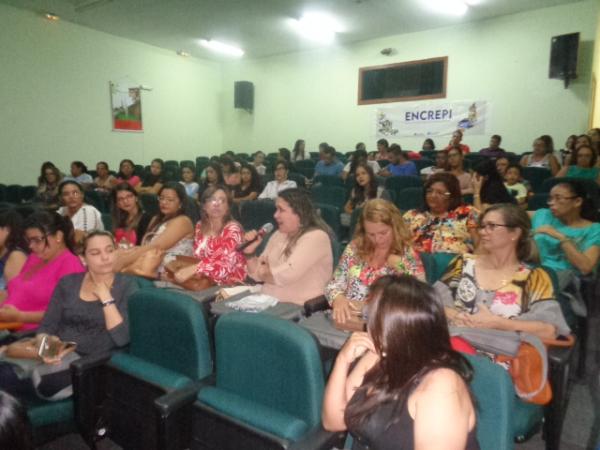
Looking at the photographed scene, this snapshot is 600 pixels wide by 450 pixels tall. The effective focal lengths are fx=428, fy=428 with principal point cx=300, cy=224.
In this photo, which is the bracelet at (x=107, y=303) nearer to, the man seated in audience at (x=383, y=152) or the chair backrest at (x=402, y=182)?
the chair backrest at (x=402, y=182)

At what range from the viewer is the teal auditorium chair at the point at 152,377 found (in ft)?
5.44

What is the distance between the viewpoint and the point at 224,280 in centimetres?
301

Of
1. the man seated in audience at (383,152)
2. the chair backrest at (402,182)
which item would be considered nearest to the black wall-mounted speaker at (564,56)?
the man seated in audience at (383,152)

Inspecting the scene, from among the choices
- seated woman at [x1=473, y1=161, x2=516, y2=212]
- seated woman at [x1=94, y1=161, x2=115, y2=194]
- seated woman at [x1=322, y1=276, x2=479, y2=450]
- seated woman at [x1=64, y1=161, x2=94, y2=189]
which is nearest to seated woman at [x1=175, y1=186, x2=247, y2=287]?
→ seated woman at [x1=322, y1=276, x2=479, y2=450]

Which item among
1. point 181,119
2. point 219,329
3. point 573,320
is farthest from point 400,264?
point 181,119

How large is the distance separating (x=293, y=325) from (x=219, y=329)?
346 millimetres

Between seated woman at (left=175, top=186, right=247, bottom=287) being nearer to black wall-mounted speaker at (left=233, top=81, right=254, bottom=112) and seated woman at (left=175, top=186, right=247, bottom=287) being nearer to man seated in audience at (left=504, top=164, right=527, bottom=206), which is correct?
man seated in audience at (left=504, top=164, right=527, bottom=206)

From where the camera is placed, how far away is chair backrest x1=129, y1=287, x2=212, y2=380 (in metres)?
1.78

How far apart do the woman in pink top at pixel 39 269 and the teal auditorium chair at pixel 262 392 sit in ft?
4.49

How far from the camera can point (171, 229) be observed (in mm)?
3309

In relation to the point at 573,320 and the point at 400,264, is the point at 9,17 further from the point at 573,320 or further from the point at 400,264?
the point at 573,320

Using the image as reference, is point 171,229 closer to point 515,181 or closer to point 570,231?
point 570,231

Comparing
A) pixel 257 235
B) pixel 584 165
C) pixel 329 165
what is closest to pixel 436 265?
pixel 257 235

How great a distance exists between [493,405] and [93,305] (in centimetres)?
187
